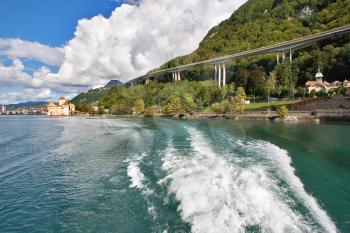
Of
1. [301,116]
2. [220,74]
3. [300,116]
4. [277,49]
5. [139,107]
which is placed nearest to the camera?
[301,116]

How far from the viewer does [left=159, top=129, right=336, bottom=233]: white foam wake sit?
10.0m

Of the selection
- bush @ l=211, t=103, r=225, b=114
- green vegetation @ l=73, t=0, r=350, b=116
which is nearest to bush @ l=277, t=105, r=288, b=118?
green vegetation @ l=73, t=0, r=350, b=116

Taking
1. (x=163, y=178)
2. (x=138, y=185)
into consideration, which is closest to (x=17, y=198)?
(x=138, y=185)

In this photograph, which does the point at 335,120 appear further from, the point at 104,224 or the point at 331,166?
the point at 104,224

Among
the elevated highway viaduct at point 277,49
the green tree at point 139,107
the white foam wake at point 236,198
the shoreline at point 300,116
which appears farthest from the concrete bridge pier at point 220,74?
the white foam wake at point 236,198

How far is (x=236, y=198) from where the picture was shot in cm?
1238

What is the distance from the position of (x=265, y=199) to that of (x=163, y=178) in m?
5.69

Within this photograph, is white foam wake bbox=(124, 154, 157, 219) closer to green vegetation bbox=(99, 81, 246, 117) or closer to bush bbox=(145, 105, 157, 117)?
green vegetation bbox=(99, 81, 246, 117)

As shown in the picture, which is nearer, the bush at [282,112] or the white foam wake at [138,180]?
the white foam wake at [138,180]

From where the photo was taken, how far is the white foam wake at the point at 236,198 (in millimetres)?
10047

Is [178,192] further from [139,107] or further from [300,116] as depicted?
[139,107]

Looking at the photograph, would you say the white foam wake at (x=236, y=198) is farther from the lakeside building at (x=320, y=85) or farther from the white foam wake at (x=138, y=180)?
the lakeside building at (x=320, y=85)

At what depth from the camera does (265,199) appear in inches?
484

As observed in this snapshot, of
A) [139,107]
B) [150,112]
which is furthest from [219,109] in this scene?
[139,107]
